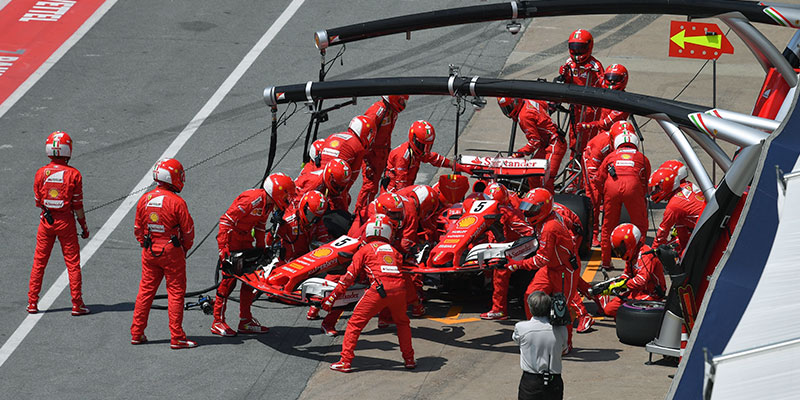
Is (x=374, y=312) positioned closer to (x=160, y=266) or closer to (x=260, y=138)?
(x=160, y=266)

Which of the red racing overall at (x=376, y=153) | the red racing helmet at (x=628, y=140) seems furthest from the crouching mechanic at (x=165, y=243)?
the red racing helmet at (x=628, y=140)

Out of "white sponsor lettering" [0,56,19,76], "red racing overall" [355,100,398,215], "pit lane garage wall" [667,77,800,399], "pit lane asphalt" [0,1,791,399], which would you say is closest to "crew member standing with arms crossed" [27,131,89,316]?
"pit lane asphalt" [0,1,791,399]

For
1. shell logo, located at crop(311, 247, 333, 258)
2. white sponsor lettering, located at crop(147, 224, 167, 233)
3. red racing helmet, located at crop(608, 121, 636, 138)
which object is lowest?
shell logo, located at crop(311, 247, 333, 258)

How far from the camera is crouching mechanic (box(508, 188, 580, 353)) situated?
37.2 feet

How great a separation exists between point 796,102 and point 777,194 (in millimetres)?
1569

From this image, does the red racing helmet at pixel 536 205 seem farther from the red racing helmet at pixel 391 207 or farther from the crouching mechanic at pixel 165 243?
the crouching mechanic at pixel 165 243

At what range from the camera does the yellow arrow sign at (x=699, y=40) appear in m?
14.6

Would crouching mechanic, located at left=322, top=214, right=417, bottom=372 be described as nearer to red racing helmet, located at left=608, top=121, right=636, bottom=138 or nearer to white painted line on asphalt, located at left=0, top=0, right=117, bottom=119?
red racing helmet, located at left=608, top=121, right=636, bottom=138

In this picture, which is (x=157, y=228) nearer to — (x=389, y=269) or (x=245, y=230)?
(x=245, y=230)

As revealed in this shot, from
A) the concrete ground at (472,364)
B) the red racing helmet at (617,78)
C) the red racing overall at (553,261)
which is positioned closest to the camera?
the concrete ground at (472,364)

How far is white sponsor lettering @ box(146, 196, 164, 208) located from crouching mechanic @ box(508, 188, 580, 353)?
3832mm

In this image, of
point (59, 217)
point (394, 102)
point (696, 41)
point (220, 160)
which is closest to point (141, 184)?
point (220, 160)

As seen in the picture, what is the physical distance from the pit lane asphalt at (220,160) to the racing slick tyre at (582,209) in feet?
5.98

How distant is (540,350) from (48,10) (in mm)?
15980
